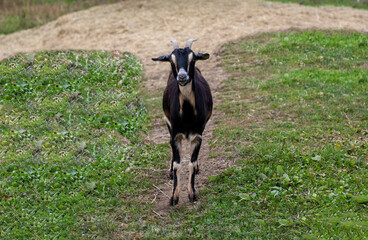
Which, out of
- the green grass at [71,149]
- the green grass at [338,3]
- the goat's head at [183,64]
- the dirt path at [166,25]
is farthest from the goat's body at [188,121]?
the green grass at [338,3]

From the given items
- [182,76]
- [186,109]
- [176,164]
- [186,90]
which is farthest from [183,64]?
[176,164]

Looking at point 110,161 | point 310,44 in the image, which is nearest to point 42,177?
point 110,161

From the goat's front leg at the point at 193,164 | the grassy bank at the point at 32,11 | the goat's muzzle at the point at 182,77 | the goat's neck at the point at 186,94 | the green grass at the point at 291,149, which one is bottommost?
the green grass at the point at 291,149

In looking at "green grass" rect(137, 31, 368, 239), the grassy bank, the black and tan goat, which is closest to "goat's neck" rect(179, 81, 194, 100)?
the black and tan goat

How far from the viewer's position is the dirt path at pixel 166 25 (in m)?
16.5

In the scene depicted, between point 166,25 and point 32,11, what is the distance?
6725mm

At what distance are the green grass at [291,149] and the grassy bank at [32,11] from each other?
982 cm

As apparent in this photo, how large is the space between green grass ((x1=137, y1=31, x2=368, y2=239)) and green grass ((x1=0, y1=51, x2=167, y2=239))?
117 centimetres

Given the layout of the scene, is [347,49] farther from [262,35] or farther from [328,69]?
[262,35]

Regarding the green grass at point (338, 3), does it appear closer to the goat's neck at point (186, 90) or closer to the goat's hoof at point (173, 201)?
the goat's neck at point (186, 90)

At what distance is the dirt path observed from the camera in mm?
16547

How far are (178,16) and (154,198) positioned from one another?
12.6m

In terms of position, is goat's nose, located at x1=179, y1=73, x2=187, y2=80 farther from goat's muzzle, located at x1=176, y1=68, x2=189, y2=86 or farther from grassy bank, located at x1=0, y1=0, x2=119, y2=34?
grassy bank, located at x1=0, y1=0, x2=119, y2=34

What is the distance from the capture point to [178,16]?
1922 cm
